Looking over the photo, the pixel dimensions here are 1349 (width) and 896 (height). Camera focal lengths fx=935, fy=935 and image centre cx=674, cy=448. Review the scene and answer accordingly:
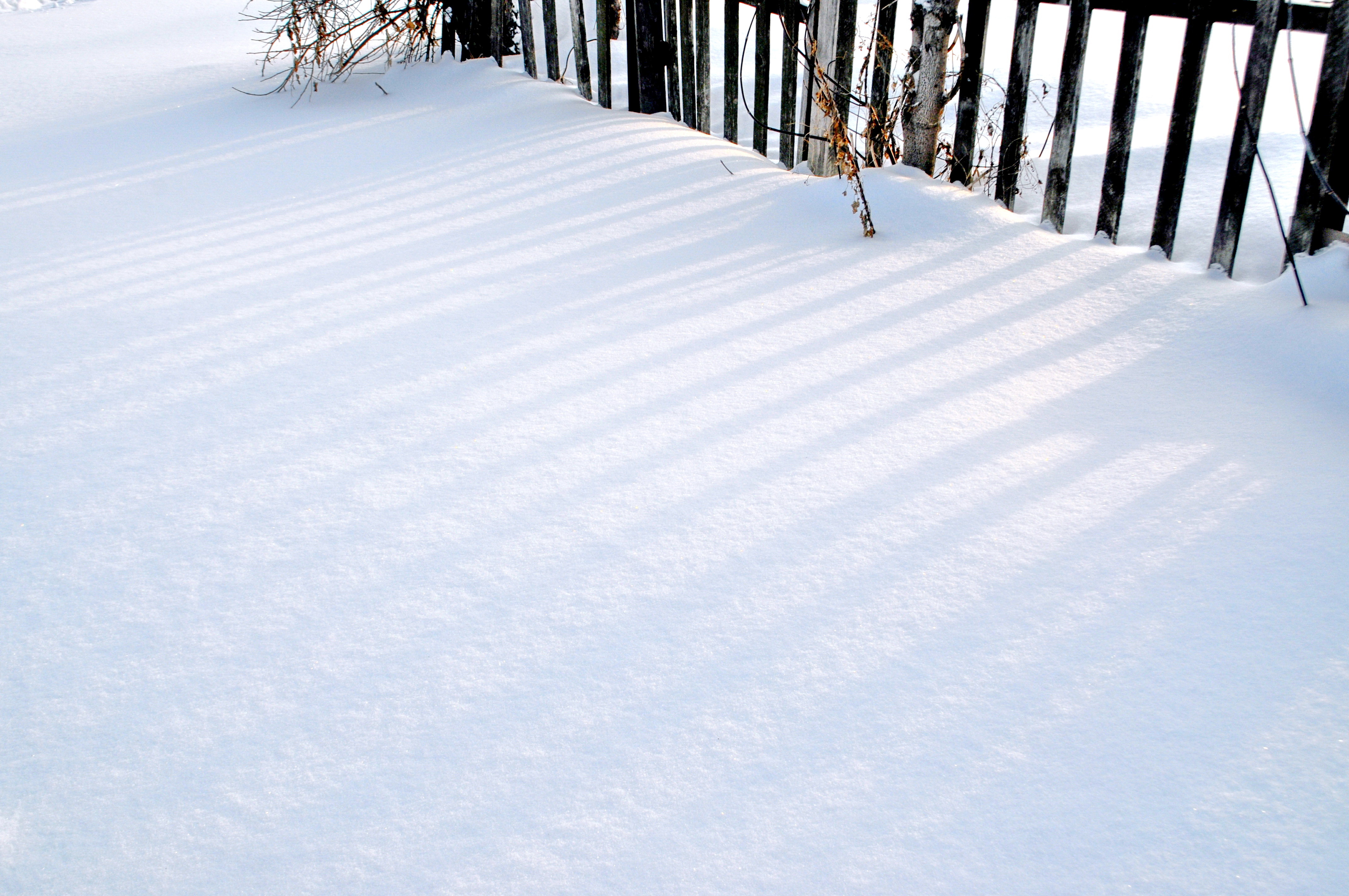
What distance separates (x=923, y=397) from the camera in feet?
8.77

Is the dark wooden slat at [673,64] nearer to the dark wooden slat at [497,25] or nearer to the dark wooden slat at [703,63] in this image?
the dark wooden slat at [703,63]

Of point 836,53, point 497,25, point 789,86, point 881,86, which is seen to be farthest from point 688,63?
point 497,25

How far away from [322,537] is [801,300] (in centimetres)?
181

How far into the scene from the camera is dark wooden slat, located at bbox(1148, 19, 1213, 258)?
Result: 3078mm

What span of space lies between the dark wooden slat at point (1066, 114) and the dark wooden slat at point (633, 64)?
237cm

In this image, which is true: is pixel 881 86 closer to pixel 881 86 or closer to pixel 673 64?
pixel 881 86

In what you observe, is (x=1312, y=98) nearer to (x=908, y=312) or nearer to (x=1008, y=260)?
(x=1008, y=260)

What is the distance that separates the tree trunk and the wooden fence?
9cm

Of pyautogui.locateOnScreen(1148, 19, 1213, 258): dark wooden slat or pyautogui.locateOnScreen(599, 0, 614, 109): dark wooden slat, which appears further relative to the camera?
pyautogui.locateOnScreen(599, 0, 614, 109): dark wooden slat

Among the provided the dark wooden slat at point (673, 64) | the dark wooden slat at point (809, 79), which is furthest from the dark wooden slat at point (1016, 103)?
the dark wooden slat at point (673, 64)

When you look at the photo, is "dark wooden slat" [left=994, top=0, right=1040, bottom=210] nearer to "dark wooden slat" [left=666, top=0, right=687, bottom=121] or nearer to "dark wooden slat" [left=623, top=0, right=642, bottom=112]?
"dark wooden slat" [left=666, top=0, right=687, bottom=121]

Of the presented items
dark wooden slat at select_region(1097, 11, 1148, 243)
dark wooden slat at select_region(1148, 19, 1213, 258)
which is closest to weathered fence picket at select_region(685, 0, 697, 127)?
dark wooden slat at select_region(1097, 11, 1148, 243)

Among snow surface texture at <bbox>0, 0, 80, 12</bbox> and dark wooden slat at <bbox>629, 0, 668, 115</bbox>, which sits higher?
snow surface texture at <bbox>0, 0, 80, 12</bbox>

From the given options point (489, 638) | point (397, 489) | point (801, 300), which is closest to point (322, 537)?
point (397, 489)
